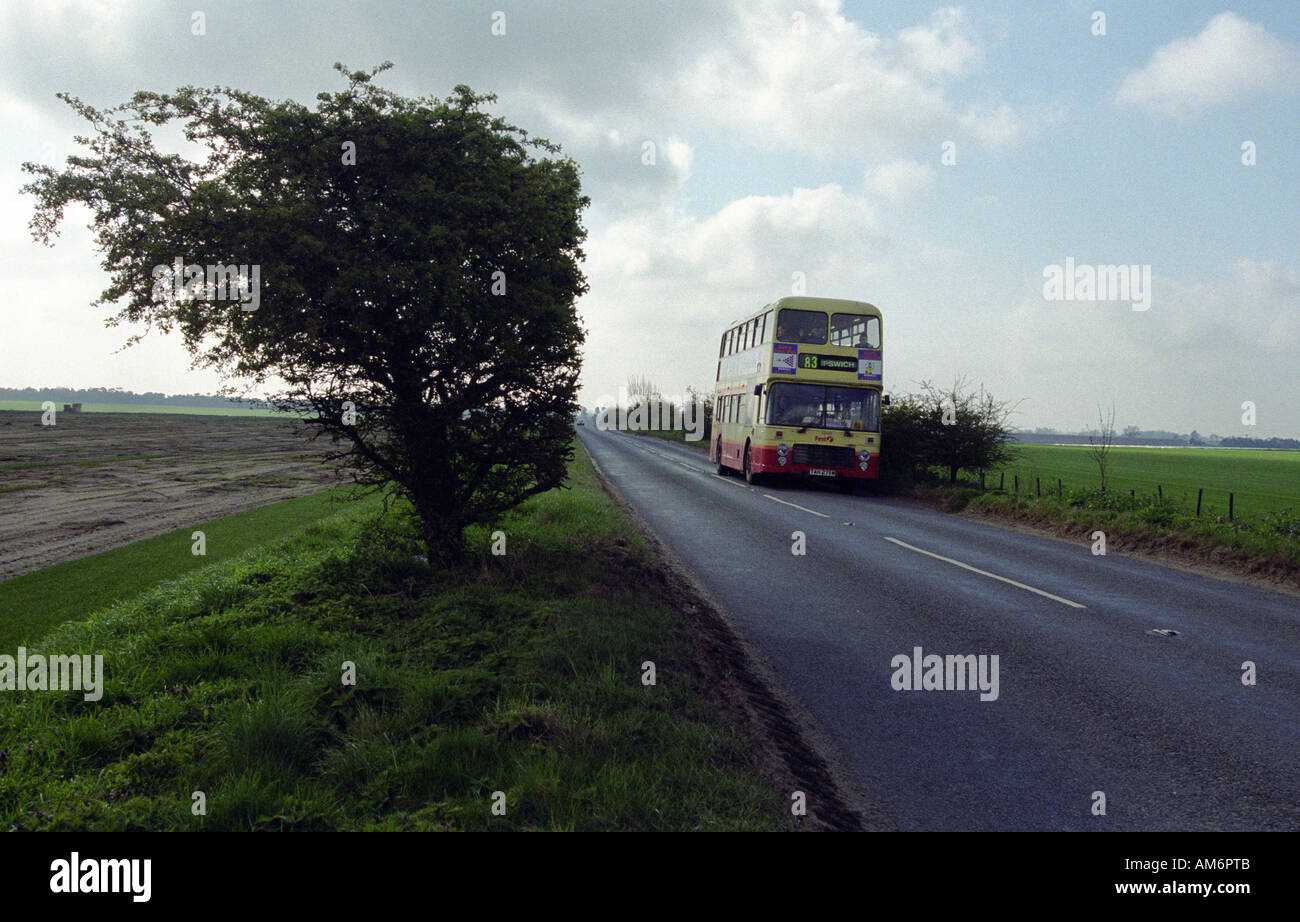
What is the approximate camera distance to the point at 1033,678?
611cm

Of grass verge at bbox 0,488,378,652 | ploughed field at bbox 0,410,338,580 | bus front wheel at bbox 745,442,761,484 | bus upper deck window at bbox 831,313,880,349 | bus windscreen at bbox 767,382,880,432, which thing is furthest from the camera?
bus front wheel at bbox 745,442,761,484

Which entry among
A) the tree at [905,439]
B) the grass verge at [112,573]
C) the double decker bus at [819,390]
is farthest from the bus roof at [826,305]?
the grass verge at [112,573]

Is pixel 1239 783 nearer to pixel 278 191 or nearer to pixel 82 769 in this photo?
pixel 82 769

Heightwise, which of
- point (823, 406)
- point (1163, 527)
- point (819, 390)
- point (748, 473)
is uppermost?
point (819, 390)

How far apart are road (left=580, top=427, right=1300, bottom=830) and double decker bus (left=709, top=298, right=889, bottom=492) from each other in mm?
9018

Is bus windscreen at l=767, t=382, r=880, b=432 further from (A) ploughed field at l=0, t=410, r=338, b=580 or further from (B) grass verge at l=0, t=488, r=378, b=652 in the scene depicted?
(B) grass verge at l=0, t=488, r=378, b=652

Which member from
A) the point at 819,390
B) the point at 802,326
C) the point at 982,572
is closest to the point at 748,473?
the point at 819,390

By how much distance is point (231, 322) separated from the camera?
680 cm

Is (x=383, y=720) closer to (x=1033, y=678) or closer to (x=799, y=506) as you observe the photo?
(x=1033, y=678)

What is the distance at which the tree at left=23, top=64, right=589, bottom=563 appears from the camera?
6691 mm

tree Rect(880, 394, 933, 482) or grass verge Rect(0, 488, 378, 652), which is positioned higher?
tree Rect(880, 394, 933, 482)

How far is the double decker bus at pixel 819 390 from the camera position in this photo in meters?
21.6

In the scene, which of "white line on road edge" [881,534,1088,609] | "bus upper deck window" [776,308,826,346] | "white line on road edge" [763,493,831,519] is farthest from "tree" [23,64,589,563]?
"bus upper deck window" [776,308,826,346]

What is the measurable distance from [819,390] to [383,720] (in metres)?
18.8
